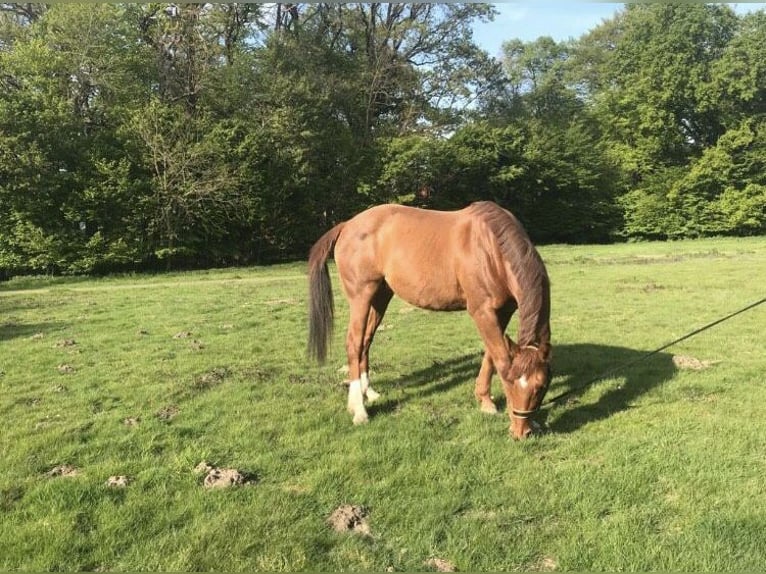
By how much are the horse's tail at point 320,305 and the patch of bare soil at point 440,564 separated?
3756mm

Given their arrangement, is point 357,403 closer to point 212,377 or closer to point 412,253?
point 412,253

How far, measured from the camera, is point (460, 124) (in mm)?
39000

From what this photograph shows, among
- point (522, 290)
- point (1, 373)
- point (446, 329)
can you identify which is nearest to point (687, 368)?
point (522, 290)

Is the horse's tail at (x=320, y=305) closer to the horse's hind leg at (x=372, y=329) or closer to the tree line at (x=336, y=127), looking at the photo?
the horse's hind leg at (x=372, y=329)

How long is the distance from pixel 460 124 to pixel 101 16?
72.2 feet

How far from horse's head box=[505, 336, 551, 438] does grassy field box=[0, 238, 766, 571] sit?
24 centimetres

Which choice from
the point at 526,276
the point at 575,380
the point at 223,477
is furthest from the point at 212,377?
the point at 575,380

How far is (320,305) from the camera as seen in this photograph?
695 cm

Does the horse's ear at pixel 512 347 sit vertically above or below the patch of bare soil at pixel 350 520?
above

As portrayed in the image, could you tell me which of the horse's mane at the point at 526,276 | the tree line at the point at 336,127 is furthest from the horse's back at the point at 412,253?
the tree line at the point at 336,127

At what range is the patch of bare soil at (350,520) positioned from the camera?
3.70m

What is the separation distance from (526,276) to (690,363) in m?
3.67

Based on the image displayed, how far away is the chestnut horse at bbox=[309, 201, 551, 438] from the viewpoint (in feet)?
16.6

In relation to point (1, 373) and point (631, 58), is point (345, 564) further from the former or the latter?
point (631, 58)
